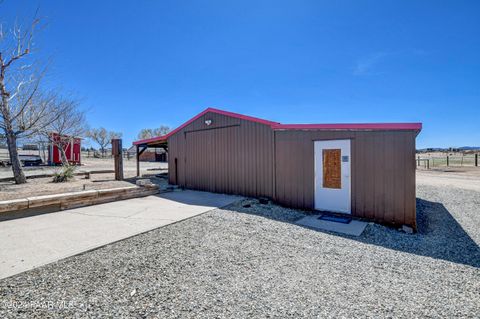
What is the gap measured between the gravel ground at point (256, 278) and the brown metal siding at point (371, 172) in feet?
2.80

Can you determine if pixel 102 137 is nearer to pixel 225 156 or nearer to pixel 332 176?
pixel 225 156

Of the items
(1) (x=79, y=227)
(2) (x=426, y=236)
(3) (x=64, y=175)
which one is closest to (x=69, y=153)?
(3) (x=64, y=175)

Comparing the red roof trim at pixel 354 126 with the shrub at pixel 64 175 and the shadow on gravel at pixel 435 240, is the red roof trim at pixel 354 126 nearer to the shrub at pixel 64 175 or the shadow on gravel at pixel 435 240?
the shadow on gravel at pixel 435 240

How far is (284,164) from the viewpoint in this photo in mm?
6188

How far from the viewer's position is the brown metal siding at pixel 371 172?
459cm

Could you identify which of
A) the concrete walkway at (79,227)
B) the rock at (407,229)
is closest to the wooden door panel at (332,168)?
the rock at (407,229)

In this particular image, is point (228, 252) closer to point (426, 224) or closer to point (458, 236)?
point (458, 236)

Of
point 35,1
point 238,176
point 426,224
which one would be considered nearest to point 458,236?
point 426,224

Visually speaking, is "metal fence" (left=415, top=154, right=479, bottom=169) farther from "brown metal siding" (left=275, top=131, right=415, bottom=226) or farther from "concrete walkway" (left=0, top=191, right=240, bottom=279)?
"concrete walkway" (left=0, top=191, right=240, bottom=279)

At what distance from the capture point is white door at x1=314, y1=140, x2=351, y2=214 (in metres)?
5.31

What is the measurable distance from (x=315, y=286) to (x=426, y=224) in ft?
13.5

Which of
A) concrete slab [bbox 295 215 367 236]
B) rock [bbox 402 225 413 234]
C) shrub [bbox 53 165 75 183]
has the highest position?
shrub [bbox 53 165 75 183]

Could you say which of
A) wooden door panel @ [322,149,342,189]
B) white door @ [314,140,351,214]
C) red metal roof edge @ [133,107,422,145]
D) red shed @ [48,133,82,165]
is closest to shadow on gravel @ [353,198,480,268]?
white door @ [314,140,351,214]

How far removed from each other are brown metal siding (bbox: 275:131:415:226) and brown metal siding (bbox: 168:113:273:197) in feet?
2.54
